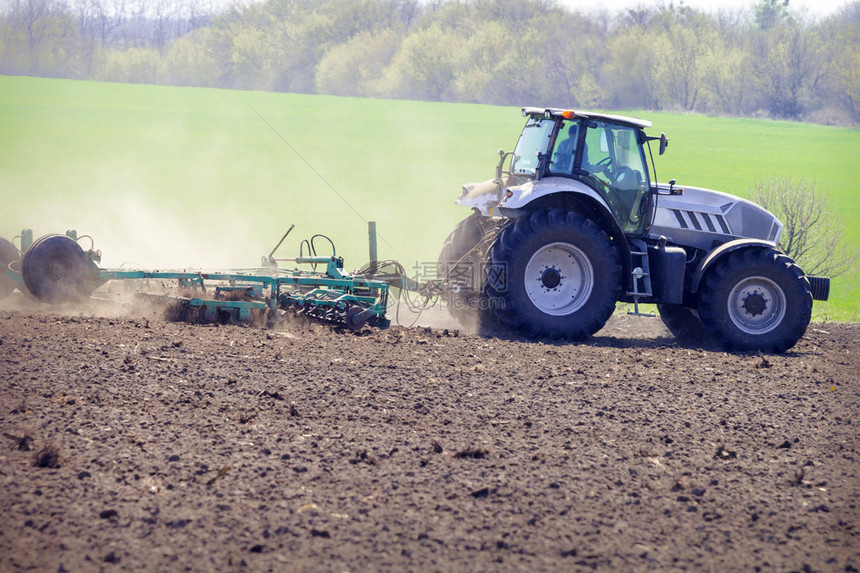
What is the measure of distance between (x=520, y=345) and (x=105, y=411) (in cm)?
459

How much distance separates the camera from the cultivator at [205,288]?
9.29 metres

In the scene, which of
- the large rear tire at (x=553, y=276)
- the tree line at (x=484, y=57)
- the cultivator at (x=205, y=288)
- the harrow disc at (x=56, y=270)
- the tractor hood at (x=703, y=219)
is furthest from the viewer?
the tree line at (x=484, y=57)

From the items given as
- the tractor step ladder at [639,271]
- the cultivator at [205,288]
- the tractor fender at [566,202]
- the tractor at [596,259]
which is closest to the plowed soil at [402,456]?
the cultivator at [205,288]

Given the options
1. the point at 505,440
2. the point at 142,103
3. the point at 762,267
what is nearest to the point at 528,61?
the point at 142,103

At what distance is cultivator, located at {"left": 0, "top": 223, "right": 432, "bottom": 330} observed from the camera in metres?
9.29

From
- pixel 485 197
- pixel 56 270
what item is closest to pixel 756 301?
pixel 485 197

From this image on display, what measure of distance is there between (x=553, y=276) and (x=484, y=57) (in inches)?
1495

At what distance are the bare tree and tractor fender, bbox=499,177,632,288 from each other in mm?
11251

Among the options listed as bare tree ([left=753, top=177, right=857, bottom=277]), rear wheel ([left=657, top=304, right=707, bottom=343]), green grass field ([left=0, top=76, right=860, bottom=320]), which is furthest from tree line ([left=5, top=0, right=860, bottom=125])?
rear wheel ([left=657, top=304, right=707, bottom=343])

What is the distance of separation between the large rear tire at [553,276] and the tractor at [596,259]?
12 mm

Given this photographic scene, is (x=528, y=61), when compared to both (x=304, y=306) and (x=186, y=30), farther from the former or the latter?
(x=304, y=306)

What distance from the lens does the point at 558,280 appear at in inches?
390

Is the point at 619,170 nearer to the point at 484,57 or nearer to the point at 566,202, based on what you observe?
the point at 566,202

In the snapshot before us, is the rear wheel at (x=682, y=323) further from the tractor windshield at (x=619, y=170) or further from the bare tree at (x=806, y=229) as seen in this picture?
the bare tree at (x=806, y=229)
